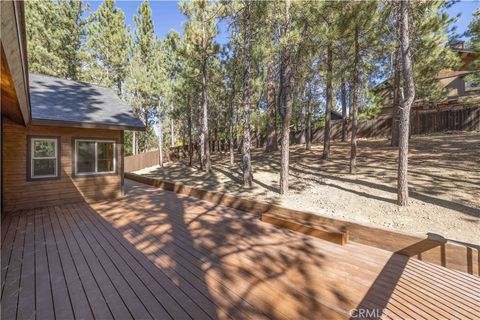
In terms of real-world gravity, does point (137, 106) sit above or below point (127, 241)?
above

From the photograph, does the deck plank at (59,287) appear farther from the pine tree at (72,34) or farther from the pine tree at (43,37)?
the pine tree at (72,34)

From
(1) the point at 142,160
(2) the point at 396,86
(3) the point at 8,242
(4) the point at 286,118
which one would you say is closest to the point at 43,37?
(1) the point at 142,160

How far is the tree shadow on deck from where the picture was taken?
2.22 meters

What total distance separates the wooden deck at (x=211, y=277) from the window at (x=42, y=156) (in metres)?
2.19

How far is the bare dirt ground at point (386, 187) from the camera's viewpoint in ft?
14.7

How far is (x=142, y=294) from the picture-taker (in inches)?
92.9

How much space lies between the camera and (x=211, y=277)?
2668 mm

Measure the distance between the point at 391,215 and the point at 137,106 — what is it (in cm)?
1984

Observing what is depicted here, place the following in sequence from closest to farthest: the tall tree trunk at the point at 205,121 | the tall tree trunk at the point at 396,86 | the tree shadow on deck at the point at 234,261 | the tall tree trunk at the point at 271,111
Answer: the tree shadow on deck at the point at 234,261 → the tall tree trunk at the point at 396,86 → the tall tree trunk at the point at 205,121 → the tall tree trunk at the point at 271,111

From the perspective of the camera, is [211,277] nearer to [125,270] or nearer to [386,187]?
[125,270]

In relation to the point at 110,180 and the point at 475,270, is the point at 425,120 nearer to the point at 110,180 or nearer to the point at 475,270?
the point at 475,270

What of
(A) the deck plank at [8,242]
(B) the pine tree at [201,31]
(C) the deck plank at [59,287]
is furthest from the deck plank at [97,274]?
(B) the pine tree at [201,31]

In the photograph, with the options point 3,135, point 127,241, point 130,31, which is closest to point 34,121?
point 3,135

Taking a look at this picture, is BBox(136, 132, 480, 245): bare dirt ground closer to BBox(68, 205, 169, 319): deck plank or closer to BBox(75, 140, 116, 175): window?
BBox(75, 140, 116, 175): window
